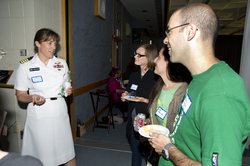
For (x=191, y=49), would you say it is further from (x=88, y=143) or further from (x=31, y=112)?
(x=88, y=143)

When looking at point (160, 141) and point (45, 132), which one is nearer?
point (160, 141)

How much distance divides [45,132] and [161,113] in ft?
4.16

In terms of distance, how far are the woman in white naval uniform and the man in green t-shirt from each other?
1.28m

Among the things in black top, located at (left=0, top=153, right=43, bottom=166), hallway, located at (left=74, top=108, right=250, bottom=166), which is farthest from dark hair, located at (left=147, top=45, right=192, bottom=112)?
hallway, located at (left=74, top=108, right=250, bottom=166)

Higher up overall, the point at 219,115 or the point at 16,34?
the point at 16,34

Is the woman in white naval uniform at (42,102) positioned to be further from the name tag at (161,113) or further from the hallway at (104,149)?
the name tag at (161,113)

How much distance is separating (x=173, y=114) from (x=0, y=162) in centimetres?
105

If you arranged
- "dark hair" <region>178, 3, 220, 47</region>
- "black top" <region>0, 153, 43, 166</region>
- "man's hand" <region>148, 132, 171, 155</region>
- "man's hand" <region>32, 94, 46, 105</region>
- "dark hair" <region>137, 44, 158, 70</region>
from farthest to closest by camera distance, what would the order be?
"dark hair" <region>137, 44, 158, 70</region>
"man's hand" <region>32, 94, 46, 105</region>
"man's hand" <region>148, 132, 171, 155</region>
"dark hair" <region>178, 3, 220, 47</region>
"black top" <region>0, 153, 43, 166</region>

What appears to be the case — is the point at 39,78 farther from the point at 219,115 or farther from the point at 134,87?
the point at 219,115

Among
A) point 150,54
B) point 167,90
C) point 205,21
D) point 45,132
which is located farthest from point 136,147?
point 205,21

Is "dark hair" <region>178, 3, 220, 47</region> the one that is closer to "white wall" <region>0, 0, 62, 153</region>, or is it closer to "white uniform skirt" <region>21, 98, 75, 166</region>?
"white uniform skirt" <region>21, 98, 75, 166</region>

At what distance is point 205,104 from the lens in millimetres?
569

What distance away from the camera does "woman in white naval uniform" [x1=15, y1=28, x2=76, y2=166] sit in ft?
5.45

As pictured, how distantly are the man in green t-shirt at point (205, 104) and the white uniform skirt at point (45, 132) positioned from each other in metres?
1.27
